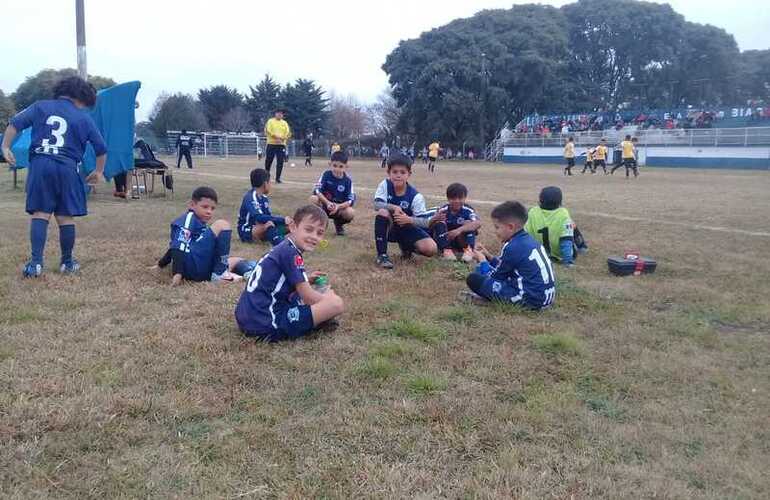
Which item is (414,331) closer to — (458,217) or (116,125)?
(458,217)

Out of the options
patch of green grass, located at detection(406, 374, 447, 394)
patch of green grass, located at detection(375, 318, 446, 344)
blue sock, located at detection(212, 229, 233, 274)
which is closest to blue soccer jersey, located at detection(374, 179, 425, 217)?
blue sock, located at detection(212, 229, 233, 274)

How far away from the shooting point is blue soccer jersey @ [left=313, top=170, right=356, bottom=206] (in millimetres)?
8211

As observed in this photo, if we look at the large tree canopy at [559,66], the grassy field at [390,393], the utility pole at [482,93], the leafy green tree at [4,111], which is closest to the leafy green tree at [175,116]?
the leafy green tree at [4,111]

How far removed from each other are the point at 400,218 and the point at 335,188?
217 cm

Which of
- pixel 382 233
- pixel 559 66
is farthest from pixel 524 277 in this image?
pixel 559 66

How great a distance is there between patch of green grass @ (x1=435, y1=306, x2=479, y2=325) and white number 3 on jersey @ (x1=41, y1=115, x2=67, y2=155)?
358 centimetres

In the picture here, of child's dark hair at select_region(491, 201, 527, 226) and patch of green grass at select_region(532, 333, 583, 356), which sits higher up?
child's dark hair at select_region(491, 201, 527, 226)

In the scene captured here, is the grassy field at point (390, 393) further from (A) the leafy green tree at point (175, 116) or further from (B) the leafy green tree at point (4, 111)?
(A) the leafy green tree at point (175, 116)

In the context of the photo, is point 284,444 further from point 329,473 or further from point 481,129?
point 481,129

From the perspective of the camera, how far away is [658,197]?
14.1m

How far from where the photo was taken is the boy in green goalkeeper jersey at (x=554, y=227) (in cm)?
641

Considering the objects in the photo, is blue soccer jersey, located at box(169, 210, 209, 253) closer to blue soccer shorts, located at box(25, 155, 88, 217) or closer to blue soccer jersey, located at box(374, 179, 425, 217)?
blue soccer shorts, located at box(25, 155, 88, 217)

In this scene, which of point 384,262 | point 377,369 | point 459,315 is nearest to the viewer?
point 377,369

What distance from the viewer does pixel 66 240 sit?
545 centimetres
